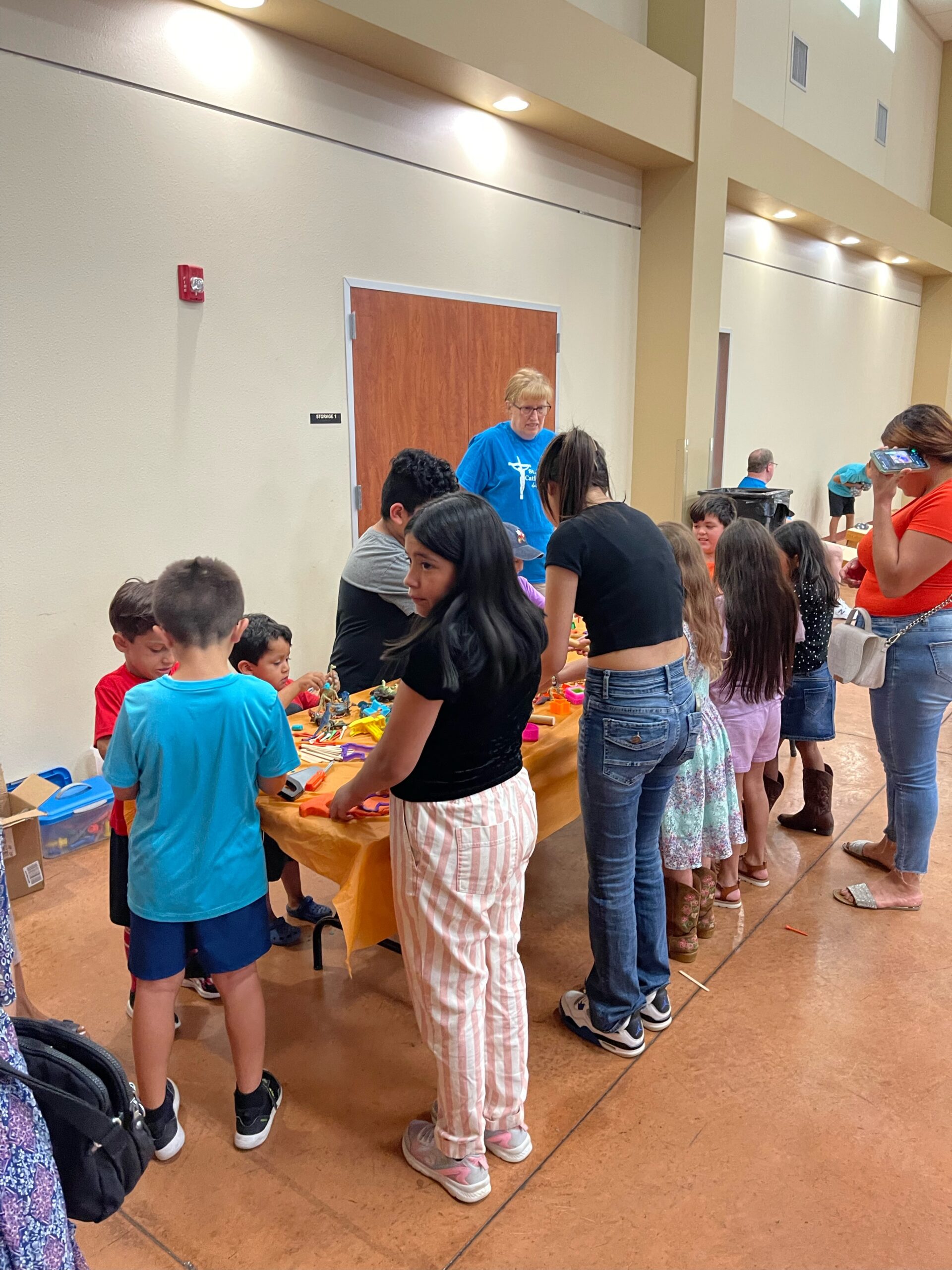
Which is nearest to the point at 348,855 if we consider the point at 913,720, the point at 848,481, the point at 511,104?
the point at 913,720

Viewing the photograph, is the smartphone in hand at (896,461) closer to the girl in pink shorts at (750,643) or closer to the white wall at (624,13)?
the girl in pink shorts at (750,643)

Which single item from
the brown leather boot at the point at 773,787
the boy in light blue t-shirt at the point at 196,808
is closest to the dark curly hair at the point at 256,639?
the boy in light blue t-shirt at the point at 196,808

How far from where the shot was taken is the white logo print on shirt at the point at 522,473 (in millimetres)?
4383

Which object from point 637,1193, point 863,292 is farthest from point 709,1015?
point 863,292

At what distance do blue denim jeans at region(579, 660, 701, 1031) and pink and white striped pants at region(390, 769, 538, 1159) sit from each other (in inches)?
13.2

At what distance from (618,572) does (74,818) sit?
271 cm

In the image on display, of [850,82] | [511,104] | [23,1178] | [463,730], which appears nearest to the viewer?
[23,1178]

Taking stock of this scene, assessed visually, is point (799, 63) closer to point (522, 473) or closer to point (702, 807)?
point (522, 473)

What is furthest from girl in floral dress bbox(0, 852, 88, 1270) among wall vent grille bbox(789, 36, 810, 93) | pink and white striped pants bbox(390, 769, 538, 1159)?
wall vent grille bbox(789, 36, 810, 93)

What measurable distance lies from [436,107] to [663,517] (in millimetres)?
3642

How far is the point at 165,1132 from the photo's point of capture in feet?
6.85

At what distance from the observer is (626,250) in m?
6.97

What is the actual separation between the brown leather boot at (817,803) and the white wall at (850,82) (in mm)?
6544

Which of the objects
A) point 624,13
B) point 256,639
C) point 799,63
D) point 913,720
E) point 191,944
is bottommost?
point 191,944
